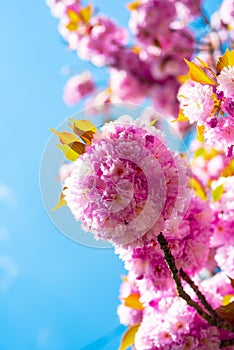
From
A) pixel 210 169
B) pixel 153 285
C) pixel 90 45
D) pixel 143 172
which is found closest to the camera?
pixel 143 172

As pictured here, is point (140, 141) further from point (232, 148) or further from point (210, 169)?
point (210, 169)

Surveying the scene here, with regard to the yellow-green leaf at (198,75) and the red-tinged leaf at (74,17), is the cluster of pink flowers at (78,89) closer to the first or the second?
the red-tinged leaf at (74,17)

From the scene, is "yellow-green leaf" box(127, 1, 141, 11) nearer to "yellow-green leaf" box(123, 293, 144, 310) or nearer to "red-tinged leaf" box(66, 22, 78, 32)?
"red-tinged leaf" box(66, 22, 78, 32)

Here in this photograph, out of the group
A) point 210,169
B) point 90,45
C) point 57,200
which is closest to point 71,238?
point 57,200

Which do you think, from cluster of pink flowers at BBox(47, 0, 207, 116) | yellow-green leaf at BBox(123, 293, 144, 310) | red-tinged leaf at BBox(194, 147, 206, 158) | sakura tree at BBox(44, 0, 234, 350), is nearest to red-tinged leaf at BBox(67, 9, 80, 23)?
cluster of pink flowers at BBox(47, 0, 207, 116)

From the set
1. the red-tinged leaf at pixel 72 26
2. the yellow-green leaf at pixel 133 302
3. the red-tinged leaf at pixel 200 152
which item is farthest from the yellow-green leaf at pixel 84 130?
the red-tinged leaf at pixel 72 26

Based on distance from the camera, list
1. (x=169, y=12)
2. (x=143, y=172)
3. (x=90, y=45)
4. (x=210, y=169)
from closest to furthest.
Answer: (x=143, y=172) → (x=210, y=169) → (x=169, y=12) → (x=90, y=45)
